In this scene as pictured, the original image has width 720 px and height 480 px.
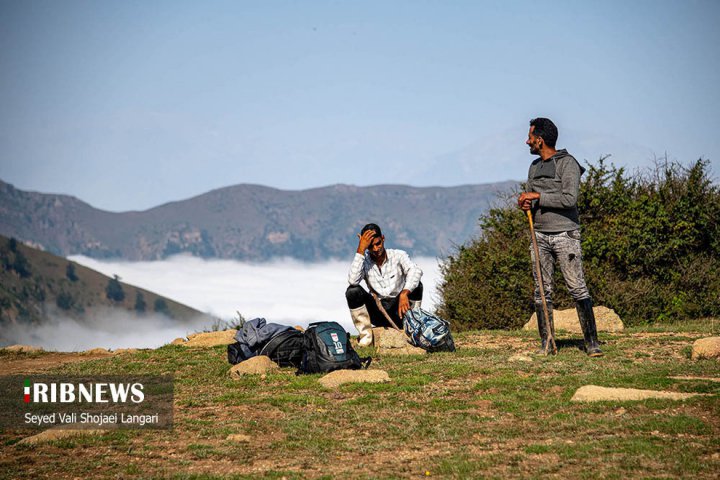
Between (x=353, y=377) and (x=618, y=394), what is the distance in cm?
352

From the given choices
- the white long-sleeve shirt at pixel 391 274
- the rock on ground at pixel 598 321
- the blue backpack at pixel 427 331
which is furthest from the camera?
the rock on ground at pixel 598 321

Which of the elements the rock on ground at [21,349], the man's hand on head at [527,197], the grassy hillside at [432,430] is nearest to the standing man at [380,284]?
the grassy hillside at [432,430]

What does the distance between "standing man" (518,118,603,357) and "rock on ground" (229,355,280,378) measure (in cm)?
432

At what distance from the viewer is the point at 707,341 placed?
11930mm

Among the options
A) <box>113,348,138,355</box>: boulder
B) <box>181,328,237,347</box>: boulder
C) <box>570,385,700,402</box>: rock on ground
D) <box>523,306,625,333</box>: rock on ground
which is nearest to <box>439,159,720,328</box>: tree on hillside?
<box>523,306,625,333</box>: rock on ground

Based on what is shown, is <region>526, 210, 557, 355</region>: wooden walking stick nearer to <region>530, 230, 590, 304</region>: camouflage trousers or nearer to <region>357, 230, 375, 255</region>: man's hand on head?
<region>530, 230, 590, 304</region>: camouflage trousers

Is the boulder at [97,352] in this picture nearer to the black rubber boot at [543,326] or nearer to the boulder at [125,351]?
the boulder at [125,351]

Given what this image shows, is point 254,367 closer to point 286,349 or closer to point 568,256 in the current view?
point 286,349

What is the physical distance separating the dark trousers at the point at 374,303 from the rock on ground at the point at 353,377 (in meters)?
3.11

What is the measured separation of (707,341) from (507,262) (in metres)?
13.8

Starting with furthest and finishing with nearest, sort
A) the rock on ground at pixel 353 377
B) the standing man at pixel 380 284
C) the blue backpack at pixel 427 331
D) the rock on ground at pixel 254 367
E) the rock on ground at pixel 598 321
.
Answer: the rock on ground at pixel 598 321 < the standing man at pixel 380 284 < the blue backpack at pixel 427 331 < the rock on ground at pixel 254 367 < the rock on ground at pixel 353 377

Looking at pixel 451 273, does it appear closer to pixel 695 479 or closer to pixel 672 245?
pixel 672 245

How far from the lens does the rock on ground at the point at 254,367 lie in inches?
495

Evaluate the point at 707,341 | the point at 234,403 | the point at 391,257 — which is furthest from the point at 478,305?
the point at 234,403
